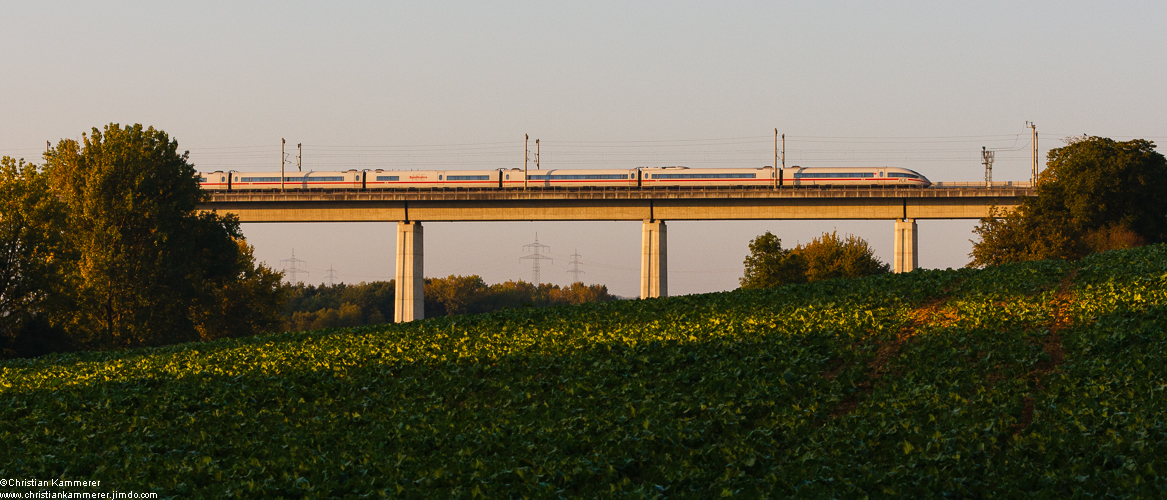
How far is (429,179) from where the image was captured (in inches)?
3558

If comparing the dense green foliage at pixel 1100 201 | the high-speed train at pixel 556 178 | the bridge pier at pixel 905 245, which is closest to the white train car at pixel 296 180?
the high-speed train at pixel 556 178

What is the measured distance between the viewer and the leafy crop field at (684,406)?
12.4 m

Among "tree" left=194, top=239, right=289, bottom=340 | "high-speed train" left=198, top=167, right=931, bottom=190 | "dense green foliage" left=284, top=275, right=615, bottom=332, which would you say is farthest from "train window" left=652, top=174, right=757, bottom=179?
"dense green foliage" left=284, top=275, right=615, bottom=332

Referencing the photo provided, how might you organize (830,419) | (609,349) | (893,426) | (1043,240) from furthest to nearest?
(1043,240)
(609,349)
(830,419)
(893,426)

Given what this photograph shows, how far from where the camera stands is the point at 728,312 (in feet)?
88.5

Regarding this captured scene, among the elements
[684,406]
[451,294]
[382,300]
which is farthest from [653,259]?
[382,300]

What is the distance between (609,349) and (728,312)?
19.7ft

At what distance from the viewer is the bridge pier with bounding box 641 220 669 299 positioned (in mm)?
80062

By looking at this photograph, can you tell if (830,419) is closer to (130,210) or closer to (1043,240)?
(130,210)

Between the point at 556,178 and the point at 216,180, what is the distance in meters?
34.8

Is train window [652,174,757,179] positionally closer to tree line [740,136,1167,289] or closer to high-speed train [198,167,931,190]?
high-speed train [198,167,931,190]

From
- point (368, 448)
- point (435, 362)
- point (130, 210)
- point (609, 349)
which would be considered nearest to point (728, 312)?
point (609, 349)

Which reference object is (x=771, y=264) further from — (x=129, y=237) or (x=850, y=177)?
(x=129, y=237)

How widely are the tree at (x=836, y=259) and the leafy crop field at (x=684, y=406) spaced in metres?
44.8
